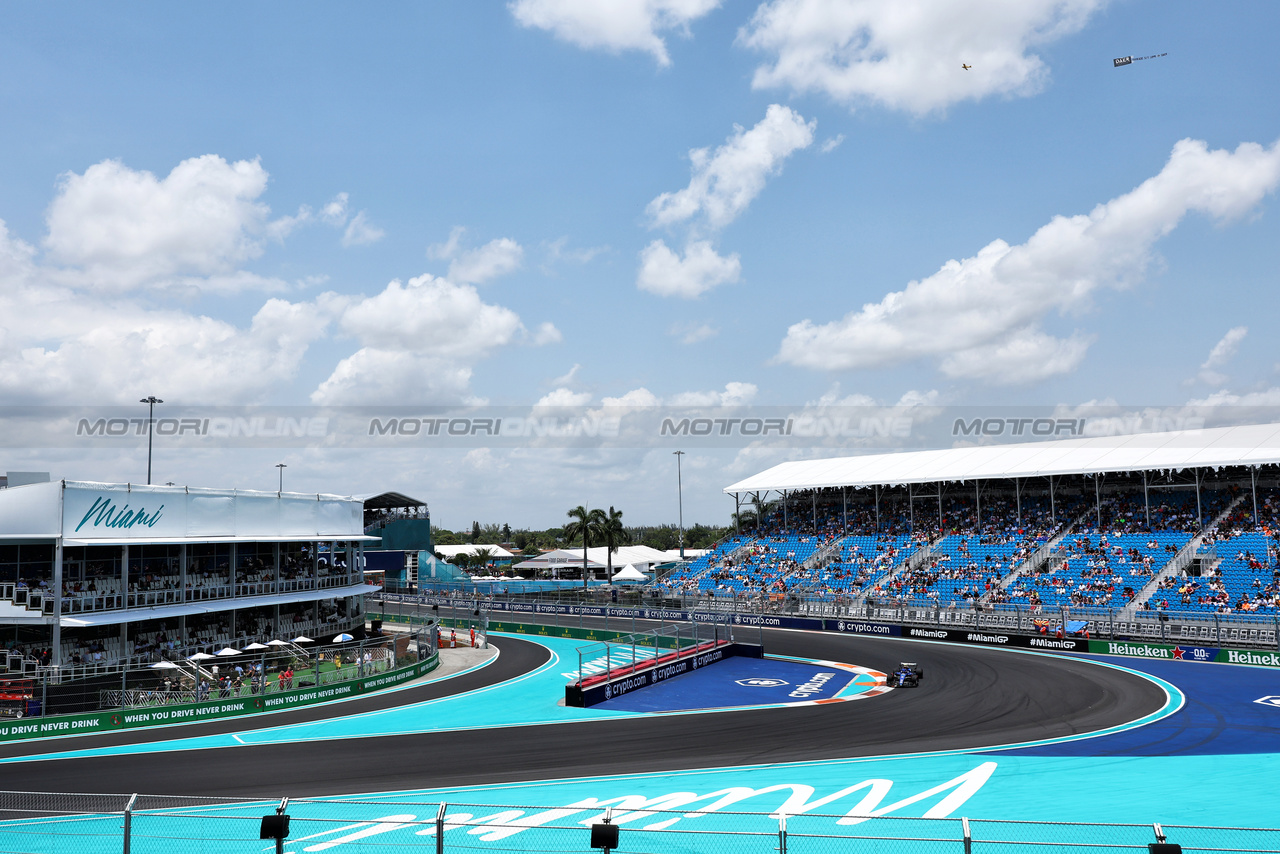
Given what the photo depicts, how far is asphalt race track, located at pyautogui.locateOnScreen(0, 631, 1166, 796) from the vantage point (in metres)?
20.6

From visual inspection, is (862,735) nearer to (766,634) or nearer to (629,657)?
(629,657)

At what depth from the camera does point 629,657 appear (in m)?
34.8

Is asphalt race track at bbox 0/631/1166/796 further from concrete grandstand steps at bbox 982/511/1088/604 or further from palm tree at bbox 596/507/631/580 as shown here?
palm tree at bbox 596/507/631/580

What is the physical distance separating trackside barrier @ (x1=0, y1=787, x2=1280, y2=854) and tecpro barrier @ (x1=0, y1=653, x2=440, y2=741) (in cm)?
833

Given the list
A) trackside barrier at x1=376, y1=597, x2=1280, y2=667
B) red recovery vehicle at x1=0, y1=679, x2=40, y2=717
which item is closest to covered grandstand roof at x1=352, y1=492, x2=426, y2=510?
trackside barrier at x1=376, y1=597, x2=1280, y2=667

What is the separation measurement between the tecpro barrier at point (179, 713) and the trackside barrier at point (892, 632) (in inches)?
470

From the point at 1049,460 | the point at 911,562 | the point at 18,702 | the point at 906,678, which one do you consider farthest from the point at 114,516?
the point at 1049,460

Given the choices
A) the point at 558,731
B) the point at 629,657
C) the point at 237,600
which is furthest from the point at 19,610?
the point at 629,657

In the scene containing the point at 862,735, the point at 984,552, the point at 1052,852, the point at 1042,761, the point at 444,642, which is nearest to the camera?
the point at 1052,852

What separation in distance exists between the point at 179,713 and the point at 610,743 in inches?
559

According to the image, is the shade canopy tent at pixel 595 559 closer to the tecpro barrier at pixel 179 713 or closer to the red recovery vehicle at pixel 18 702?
the tecpro barrier at pixel 179 713

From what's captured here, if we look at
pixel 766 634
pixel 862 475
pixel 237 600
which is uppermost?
pixel 862 475

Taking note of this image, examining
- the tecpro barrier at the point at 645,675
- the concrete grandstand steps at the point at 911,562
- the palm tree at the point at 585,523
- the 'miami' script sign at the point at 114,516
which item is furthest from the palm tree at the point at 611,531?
the 'miami' script sign at the point at 114,516

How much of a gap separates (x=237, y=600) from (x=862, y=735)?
1073 inches
